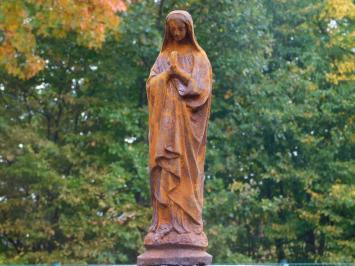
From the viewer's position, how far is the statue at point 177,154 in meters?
9.78

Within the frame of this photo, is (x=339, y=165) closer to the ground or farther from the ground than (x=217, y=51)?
closer to the ground

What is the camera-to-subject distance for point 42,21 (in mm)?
17344

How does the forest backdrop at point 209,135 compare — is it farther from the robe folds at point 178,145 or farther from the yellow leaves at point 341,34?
the robe folds at point 178,145

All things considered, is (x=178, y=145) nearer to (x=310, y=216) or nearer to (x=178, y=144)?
(x=178, y=144)

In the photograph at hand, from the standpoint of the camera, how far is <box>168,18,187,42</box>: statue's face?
33.5ft

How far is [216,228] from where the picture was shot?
19.6 m

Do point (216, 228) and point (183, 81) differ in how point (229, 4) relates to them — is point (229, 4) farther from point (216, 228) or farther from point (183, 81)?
point (183, 81)

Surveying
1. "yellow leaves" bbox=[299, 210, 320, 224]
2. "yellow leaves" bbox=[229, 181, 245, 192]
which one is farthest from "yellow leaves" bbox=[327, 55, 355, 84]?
"yellow leaves" bbox=[229, 181, 245, 192]

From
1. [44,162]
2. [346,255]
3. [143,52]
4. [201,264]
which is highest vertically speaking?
[143,52]

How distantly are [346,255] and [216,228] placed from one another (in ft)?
9.97

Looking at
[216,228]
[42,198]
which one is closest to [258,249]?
[216,228]

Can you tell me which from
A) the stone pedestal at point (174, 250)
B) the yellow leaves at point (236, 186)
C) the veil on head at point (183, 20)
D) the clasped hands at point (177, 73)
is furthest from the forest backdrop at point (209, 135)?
the stone pedestal at point (174, 250)

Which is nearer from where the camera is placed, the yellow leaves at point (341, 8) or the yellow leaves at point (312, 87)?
the yellow leaves at point (312, 87)

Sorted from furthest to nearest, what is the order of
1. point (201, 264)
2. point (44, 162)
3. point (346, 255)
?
point (346, 255), point (44, 162), point (201, 264)
